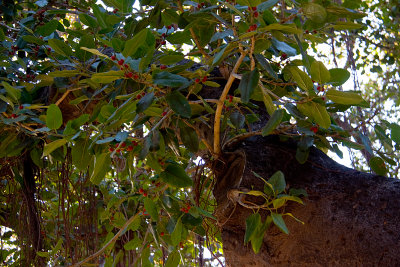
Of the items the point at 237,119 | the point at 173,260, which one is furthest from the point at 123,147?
the point at 173,260

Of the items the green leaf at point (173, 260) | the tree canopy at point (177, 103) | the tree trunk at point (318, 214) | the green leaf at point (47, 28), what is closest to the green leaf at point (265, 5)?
the tree canopy at point (177, 103)

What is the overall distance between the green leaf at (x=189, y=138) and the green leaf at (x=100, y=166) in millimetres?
225

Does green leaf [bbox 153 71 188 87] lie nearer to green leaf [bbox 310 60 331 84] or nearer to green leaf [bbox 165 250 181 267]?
green leaf [bbox 310 60 331 84]

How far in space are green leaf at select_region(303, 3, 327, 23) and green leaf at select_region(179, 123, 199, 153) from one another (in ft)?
1.60

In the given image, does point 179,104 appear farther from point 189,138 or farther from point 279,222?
point 279,222

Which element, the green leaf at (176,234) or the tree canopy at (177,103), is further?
the green leaf at (176,234)

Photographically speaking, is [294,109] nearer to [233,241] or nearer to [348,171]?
[348,171]

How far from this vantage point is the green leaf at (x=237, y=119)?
50.4 inches

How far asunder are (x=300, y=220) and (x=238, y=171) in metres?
0.24

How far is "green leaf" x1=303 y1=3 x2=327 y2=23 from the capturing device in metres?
1.00

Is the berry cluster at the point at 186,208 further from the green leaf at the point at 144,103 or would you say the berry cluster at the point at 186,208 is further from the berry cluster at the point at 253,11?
the berry cluster at the point at 253,11

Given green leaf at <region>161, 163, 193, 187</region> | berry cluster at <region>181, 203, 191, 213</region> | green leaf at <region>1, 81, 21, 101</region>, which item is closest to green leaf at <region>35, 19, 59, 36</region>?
green leaf at <region>1, 81, 21, 101</region>

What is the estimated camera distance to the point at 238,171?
1.29 metres

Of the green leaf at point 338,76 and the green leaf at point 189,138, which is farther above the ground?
the green leaf at point 338,76
